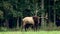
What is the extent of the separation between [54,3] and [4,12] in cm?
642

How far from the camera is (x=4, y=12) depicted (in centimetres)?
3453

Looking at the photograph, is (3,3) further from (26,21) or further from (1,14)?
(26,21)

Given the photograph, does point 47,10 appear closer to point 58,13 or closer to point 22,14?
point 58,13

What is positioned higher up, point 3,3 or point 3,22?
point 3,3

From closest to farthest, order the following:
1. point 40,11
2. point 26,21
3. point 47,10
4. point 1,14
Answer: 1. point 26,21
2. point 1,14
3. point 40,11
4. point 47,10

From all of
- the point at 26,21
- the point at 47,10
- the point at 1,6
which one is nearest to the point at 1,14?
the point at 1,6

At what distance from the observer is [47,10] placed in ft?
124

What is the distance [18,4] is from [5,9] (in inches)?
76.7

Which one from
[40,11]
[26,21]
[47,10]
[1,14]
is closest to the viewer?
[26,21]

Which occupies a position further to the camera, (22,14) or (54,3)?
(54,3)

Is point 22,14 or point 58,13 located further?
point 58,13

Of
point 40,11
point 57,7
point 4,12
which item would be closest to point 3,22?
point 4,12

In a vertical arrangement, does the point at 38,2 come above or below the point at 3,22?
above

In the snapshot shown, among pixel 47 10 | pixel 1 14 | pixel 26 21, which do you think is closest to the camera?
pixel 26 21
